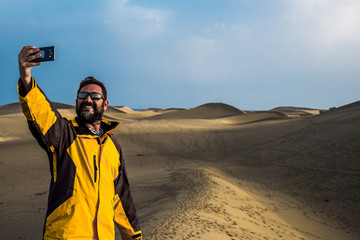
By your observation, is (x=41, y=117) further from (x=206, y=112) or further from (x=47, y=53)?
(x=206, y=112)

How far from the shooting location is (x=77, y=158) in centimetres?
197

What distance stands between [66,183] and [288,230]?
15.4 ft

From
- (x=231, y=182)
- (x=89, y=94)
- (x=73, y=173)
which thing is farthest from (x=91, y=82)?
(x=231, y=182)

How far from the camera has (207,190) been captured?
21.6ft

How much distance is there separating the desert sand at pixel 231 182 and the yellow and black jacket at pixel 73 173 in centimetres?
203

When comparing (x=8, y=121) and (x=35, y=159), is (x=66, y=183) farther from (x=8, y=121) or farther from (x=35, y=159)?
(x=8, y=121)

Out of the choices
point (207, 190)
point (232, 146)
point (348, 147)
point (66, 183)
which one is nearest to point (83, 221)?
point (66, 183)

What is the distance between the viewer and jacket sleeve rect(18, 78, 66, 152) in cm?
170

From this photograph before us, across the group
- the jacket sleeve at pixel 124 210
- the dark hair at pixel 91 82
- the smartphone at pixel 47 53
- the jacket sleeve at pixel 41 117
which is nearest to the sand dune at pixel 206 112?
the jacket sleeve at pixel 124 210

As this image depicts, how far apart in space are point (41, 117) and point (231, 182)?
23.6 ft

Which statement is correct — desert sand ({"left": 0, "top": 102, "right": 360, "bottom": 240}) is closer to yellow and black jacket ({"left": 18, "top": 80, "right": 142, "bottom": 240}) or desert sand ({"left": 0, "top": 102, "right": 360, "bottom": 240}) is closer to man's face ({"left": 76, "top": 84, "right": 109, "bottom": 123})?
yellow and black jacket ({"left": 18, "top": 80, "right": 142, "bottom": 240})

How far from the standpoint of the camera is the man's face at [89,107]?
6.95 feet

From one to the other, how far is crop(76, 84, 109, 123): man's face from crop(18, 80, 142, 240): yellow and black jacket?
0.24 ft

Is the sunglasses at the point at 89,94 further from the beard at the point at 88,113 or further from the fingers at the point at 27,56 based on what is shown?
the fingers at the point at 27,56
